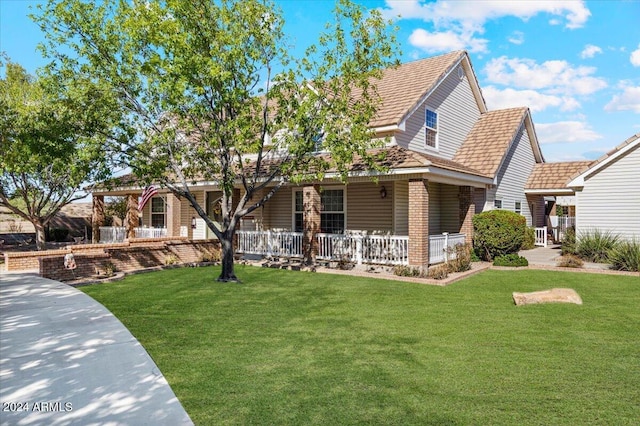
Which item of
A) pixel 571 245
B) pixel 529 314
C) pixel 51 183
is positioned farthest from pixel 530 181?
pixel 51 183

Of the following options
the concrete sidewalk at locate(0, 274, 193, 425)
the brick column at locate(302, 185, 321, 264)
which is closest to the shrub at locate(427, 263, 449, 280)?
the brick column at locate(302, 185, 321, 264)

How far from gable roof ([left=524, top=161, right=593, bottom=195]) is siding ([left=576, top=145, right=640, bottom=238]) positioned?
458 cm

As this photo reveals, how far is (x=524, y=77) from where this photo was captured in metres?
37.9

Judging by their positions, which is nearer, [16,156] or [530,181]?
[16,156]

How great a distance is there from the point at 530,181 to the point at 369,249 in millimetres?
13719

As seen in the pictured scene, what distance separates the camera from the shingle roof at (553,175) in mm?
22583

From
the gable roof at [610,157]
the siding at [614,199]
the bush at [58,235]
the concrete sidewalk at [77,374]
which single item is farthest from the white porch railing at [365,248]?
the bush at [58,235]

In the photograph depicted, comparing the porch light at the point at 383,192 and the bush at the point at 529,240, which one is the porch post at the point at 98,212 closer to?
the porch light at the point at 383,192

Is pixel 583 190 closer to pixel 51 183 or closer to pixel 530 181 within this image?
pixel 530 181

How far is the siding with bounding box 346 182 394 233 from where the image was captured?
16.8 meters

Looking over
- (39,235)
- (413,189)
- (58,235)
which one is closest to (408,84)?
(413,189)

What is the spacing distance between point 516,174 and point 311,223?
500 inches

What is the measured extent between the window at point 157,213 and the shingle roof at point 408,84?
14.8 meters

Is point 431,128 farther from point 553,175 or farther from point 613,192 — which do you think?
point 553,175
